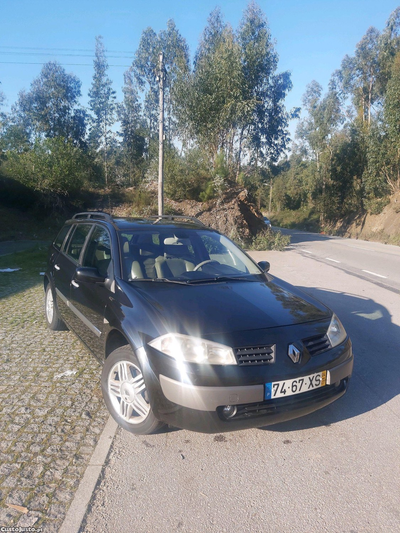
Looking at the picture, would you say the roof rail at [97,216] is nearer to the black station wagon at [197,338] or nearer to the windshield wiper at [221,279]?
the black station wagon at [197,338]

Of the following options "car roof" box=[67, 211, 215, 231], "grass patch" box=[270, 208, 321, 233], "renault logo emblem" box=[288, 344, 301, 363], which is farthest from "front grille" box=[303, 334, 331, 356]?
"grass patch" box=[270, 208, 321, 233]

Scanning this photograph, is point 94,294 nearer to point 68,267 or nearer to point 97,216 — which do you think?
point 68,267

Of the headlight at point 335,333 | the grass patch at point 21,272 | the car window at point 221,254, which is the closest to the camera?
the headlight at point 335,333

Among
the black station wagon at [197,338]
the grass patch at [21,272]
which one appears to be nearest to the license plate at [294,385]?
the black station wagon at [197,338]

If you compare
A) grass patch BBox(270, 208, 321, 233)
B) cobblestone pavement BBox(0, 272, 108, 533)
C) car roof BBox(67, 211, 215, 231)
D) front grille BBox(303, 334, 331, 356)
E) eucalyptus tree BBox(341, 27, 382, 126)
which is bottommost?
grass patch BBox(270, 208, 321, 233)

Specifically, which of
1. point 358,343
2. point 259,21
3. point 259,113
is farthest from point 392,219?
point 358,343

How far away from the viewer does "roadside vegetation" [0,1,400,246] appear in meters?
24.5

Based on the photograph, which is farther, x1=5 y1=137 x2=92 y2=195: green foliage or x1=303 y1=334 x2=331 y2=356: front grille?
x1=5 y1=137 x2=92 y2=195: green foliage

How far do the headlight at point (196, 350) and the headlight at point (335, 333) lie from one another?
3.22 ft

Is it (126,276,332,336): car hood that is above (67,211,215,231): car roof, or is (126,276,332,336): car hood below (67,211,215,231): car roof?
below

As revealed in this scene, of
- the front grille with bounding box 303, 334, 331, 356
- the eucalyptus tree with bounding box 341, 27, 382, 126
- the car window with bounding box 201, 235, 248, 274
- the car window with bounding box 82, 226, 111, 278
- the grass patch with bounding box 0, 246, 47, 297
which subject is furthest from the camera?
the eucalyptus tree with bounding box 341, 27, 382, 126

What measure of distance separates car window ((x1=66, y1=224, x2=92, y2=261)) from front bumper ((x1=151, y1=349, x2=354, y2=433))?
2624mm

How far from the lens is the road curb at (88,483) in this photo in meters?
2.35

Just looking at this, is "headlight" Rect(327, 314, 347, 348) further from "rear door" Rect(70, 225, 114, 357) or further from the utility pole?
the utility pole
